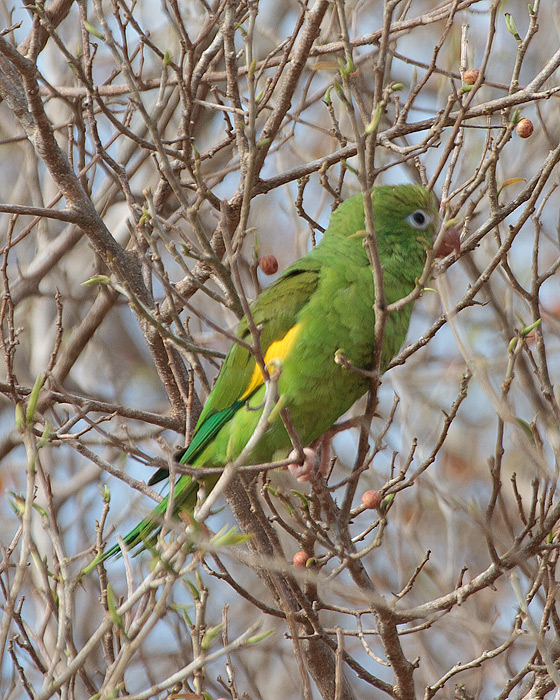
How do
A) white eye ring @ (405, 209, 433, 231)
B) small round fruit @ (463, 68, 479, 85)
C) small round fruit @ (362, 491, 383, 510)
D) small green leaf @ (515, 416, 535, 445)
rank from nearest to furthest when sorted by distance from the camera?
small green leaf @ (515, 416, 535, 445) → small round fruit @ (362, 491, 383, 510) → small round fruit @ (463, 68, 479, 85) → white eye ring @ (405, 209, 433, 231)

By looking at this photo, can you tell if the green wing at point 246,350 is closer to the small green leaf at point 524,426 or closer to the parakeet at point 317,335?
the parakeet at point 317,335

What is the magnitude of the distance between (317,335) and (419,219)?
2.80 ft

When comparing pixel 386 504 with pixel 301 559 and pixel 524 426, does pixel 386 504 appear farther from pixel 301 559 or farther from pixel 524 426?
pixel 524 426

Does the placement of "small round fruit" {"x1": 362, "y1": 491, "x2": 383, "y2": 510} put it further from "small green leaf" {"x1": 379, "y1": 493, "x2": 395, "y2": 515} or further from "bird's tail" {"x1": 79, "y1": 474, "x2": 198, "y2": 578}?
"bird's tail" {"x1": 79, "y1": 474, "x2": 198, "y2": 578}

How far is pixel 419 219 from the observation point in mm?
3625

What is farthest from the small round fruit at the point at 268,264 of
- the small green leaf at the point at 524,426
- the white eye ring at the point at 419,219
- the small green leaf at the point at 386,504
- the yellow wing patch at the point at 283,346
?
the small green leaf at the point at 524,426

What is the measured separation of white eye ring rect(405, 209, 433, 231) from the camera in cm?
360

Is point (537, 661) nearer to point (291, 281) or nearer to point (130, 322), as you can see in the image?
point (291, 281)

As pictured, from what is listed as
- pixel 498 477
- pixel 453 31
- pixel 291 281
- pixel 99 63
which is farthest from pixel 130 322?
pixel 498 477

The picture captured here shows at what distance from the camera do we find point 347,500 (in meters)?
2.64

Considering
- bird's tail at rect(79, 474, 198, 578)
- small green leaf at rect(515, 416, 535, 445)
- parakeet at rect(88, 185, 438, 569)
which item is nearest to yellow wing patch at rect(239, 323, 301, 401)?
parakeet at rect(88, 185, 438, 569)

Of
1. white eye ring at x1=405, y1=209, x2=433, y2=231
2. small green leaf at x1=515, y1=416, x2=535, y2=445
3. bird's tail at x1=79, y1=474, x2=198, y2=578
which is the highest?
white eye ring at x1=405, y1=209, x2=433, y2=231

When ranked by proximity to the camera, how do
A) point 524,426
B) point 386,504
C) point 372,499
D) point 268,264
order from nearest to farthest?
1. point 524,426
2. point 372,499
3. point 386,504
4. point 268,264

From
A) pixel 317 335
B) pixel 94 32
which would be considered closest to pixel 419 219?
pixel 317 335
